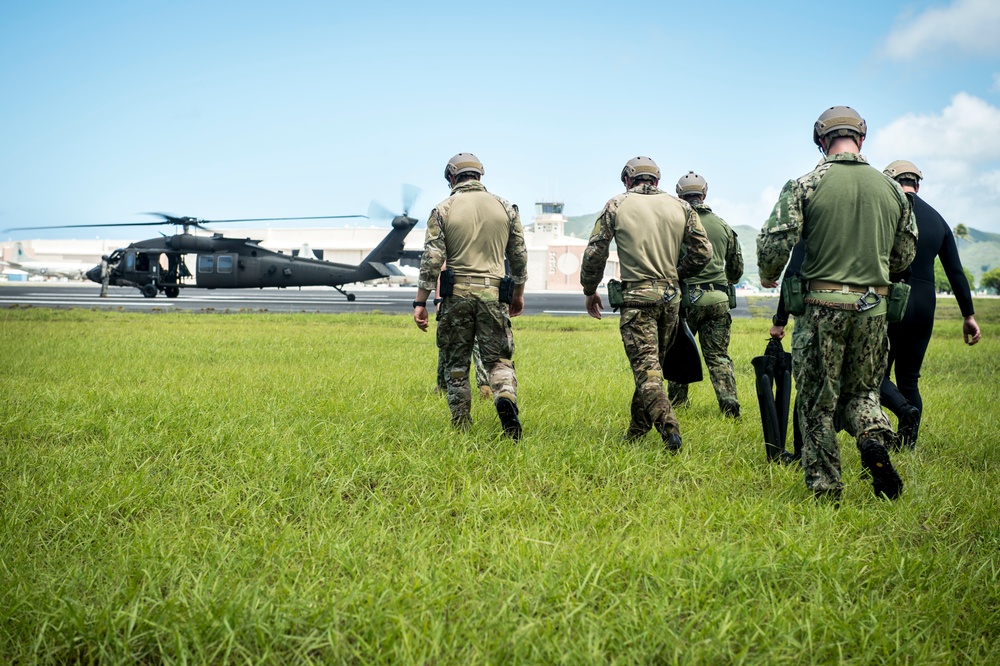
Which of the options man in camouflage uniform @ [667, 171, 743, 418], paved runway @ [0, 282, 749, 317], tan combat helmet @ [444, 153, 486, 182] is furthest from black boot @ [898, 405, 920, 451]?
paved runway @ [0, 282, 749, 317]

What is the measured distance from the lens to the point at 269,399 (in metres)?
6.37

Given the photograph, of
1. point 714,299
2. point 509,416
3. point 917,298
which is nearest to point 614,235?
point 509,416

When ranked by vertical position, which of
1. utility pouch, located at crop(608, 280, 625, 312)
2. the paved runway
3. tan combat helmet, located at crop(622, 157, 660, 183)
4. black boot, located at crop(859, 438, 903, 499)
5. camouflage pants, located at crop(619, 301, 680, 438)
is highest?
tan combat helmet, located at crop(622, 157, 660, 183)

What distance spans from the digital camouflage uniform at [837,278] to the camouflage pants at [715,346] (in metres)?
2.37

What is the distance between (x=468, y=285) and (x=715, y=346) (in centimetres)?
240

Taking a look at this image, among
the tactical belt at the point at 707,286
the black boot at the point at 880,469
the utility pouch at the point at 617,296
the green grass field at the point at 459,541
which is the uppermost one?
the tactical belt at the point at 707,286

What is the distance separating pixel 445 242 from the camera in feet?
17.6

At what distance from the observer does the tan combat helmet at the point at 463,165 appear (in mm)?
5535

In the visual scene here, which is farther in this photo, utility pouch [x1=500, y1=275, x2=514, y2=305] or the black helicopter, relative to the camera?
the black helicopter

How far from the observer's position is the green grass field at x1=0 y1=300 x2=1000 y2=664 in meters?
2.37

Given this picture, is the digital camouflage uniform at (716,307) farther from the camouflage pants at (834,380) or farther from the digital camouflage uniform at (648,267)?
the camouflage pants at (834,380)

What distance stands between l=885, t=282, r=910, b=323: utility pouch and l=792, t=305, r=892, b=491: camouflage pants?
0.06 m

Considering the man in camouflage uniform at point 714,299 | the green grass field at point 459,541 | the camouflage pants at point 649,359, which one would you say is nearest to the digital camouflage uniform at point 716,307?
the man in camouflage uniform at point 714,299

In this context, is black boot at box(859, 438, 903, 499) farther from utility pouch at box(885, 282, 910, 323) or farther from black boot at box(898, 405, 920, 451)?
black boot at box(898, 405, 920, 451)
